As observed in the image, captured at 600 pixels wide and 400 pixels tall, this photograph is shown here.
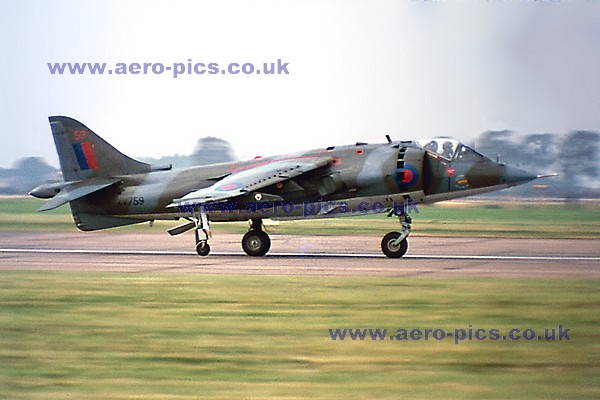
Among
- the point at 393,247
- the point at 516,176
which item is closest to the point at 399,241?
the point at 393,247

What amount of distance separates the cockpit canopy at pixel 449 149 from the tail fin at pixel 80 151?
6.28 meters

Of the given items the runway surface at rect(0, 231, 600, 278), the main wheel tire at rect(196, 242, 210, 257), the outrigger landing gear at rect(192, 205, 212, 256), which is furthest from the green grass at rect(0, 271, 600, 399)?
the main wheel tire at rect(196, 242, 210, 257)

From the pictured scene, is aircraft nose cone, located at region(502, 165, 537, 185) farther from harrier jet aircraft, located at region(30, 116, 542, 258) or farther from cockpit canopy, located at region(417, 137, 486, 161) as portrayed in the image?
cockpit canopy, located at region(417, 137, 486, 161)

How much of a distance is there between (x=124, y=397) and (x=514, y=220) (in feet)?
45.9

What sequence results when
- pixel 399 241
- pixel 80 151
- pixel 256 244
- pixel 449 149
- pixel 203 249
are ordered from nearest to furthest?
pixel 449 149 < pixel 399 241 < pixel 203 249 < pixel 256 244 < pixel 80 151

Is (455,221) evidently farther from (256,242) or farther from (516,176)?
(256,242)

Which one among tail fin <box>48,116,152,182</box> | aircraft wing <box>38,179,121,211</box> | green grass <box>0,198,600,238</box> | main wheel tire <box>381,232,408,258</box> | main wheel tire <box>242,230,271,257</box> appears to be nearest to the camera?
main wheel tire <box>381,232,408,258</box>

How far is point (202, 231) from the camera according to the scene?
18.4m

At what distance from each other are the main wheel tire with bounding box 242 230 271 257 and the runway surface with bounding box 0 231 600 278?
21 centimetres

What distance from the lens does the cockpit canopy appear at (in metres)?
17.2

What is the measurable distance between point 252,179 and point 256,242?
1.60 meters

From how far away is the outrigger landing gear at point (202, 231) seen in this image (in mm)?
18156

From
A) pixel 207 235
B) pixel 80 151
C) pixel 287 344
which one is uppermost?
pixel 80 151

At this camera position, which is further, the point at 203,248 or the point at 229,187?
the point at 203,248
